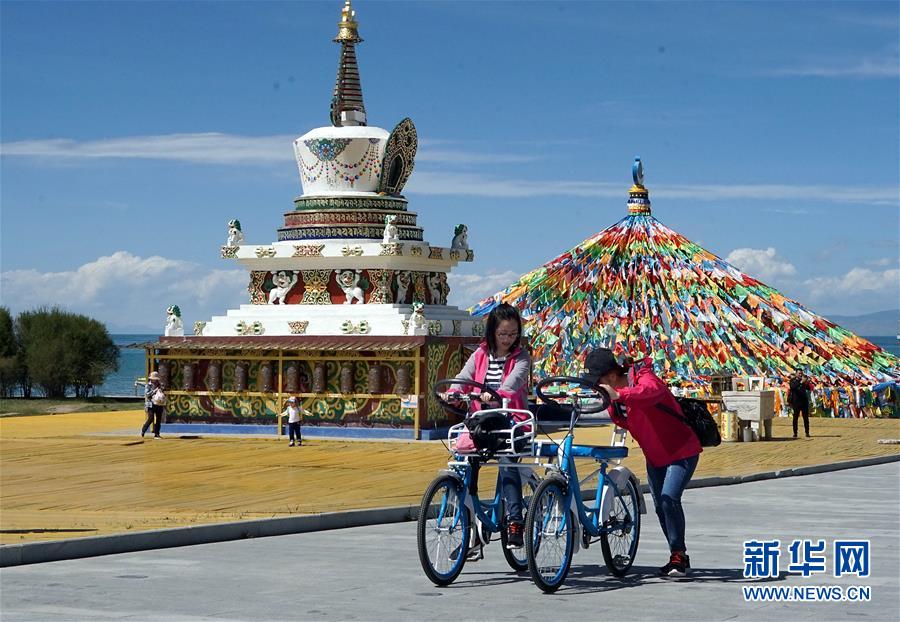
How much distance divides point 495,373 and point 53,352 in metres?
45.8

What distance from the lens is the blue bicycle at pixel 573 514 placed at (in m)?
10.9

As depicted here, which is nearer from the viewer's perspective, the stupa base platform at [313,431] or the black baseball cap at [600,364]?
the black baseball cap at [600,364]

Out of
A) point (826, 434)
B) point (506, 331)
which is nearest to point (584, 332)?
point (826, 434)

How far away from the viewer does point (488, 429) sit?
11.5 meters

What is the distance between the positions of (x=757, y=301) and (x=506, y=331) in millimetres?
31542

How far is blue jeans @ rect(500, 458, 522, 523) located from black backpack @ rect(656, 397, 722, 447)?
130cm

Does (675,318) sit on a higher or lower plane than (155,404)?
higher

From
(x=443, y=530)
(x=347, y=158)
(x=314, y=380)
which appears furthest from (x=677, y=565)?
(x=347, y=158)

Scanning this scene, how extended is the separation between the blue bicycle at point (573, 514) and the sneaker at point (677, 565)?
34 cm

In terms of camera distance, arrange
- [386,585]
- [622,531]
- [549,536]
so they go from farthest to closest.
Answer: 1. [622,531]
2. [386,585]
3. [549,536]

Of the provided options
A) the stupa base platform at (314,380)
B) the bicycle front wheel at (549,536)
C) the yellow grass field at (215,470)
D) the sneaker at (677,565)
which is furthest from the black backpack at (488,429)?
the stupa base platform at (314,380)

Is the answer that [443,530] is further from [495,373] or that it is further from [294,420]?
[294,420]

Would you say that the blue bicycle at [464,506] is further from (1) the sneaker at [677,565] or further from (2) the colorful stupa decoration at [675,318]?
(2) the colorful stupa decoration at [675,318]

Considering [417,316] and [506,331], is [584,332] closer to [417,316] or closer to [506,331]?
[417,316]
